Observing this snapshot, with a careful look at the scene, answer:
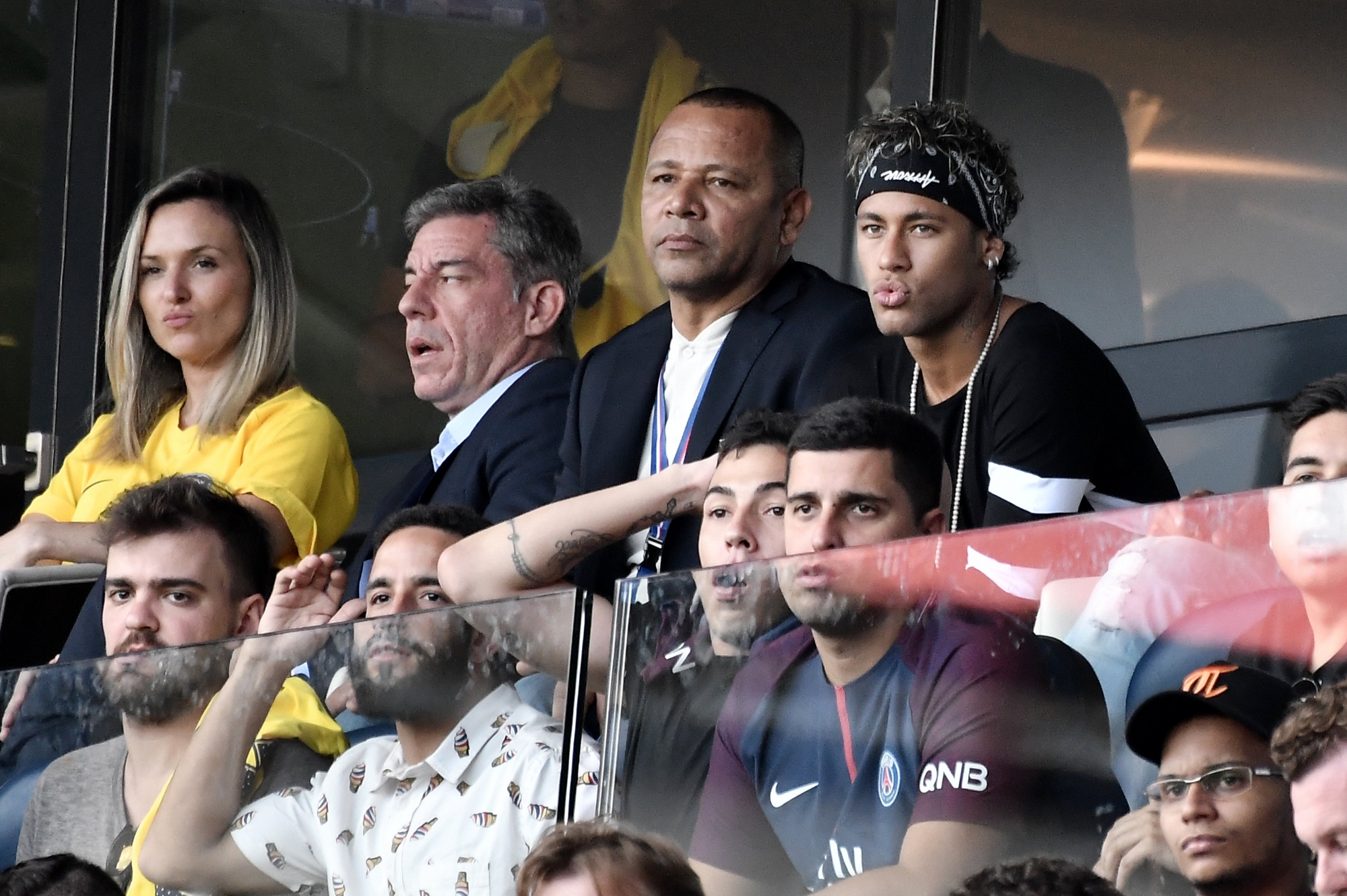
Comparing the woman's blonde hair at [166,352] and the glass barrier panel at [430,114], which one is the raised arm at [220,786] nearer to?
the woman's blonde hair at [166,352]

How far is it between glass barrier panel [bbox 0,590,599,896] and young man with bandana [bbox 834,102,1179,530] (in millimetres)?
753

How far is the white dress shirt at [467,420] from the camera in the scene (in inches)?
124

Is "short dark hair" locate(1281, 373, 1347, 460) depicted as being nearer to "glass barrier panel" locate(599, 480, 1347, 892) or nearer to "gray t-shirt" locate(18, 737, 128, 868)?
"glass barrier panel" locate(599, 480, 1347, 892)

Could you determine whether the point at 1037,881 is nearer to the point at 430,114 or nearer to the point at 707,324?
the point at 707,324

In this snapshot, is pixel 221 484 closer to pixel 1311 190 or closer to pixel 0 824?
pixel 0 824

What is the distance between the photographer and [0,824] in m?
2.19

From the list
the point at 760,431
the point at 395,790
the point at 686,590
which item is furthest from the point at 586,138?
the point at 686,590

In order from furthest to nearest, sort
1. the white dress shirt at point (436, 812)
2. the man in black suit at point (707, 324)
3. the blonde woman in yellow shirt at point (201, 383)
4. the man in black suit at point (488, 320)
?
the blonde woman in yellow shirt at point (201, 383) < the man in black suit at point (488, 320) < the man in black suit at point (707, 324) < the white dress shirt at point (436, 812)

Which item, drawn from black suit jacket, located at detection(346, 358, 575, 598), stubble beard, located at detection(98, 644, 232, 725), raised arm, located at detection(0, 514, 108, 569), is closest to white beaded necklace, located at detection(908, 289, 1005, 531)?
black suit jacket, located at detection(346, 358, 575, 598)

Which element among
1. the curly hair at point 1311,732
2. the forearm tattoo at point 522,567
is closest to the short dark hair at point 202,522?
the forearm tattoo at point 522,567

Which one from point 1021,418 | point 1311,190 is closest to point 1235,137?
point 1311,190

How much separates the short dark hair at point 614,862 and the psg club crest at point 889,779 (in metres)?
0.20

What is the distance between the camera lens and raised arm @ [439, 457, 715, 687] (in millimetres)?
2482

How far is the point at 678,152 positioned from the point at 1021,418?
77 cm
